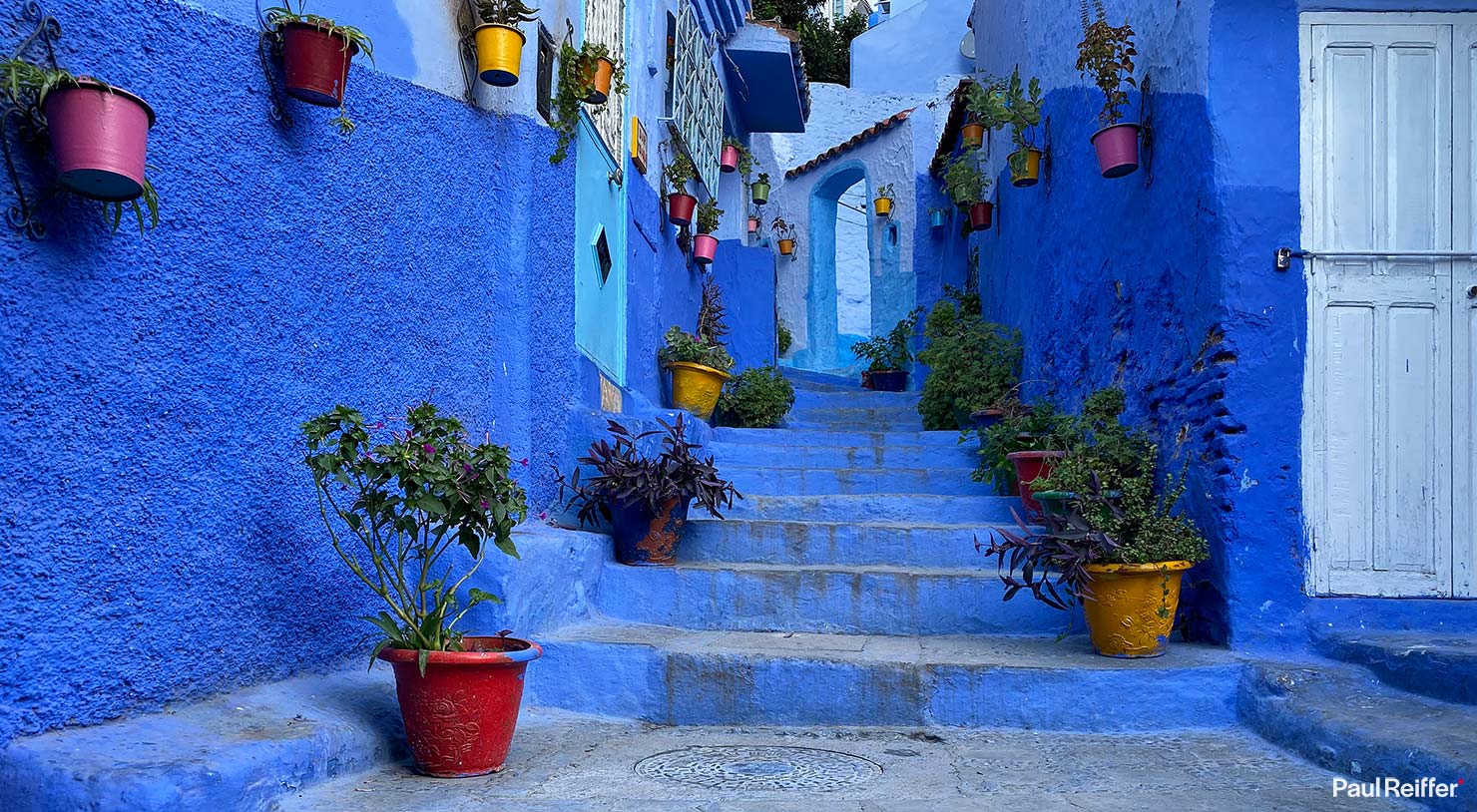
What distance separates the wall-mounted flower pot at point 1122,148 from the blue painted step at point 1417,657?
224 centimetres

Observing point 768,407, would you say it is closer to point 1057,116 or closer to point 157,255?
point 1057,116

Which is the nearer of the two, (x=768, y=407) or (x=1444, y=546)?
(x=1444, y=546)

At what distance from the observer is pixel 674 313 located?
8.53 m

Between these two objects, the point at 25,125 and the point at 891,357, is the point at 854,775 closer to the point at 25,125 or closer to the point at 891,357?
the point at 25,125

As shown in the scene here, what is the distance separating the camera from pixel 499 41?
4539 millimetres

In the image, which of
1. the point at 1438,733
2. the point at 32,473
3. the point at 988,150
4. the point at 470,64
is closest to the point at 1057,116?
the point at 988,150

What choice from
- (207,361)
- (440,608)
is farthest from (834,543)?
(207,361)

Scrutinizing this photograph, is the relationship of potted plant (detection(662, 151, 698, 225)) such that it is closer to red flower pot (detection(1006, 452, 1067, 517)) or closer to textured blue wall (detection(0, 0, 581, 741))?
red flower pot (detection(1006, 452, 1067, 517))

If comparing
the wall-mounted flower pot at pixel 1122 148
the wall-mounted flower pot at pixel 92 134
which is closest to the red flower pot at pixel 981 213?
the wall-mounted flower pot at pixel 1122 148

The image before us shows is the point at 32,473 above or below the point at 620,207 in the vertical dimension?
below

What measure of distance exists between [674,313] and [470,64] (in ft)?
13.0

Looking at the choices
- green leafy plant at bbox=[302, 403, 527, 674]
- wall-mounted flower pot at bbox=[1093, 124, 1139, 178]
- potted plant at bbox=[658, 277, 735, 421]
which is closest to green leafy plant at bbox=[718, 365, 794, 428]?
potted plant at bbox=[658, 277, 735, 421]

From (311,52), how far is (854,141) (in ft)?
40.9

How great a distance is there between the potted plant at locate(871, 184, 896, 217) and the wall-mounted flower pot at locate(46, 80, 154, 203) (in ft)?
41.9
